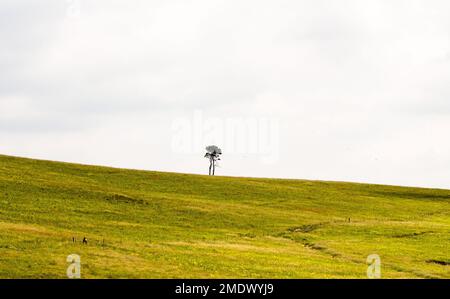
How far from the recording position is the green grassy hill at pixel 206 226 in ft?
144

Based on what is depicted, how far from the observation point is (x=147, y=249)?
49.3 m

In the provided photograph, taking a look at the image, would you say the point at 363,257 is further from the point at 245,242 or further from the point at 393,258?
the point at 245,242

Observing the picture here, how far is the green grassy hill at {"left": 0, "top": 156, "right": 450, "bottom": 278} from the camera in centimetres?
4397

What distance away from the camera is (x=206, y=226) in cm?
6975

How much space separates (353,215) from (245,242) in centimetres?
3108

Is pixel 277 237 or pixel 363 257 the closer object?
pixel 363 257
